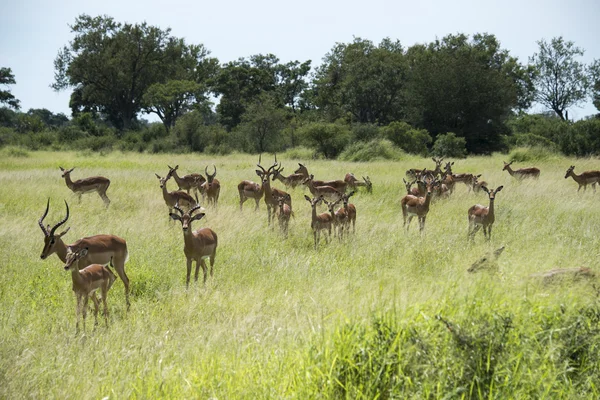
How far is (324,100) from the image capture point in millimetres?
42656

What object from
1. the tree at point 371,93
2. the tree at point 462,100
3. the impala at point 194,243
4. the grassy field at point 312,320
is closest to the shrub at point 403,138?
the tree at point 462,100

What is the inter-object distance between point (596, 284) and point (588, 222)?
5.22 metres

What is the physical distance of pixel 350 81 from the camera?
1550 inches

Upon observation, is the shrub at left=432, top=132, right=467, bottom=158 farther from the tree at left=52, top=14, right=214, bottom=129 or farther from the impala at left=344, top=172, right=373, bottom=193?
the tree at left=52, top=14, right=214, bottom=129

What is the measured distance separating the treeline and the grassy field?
16960 millimetres

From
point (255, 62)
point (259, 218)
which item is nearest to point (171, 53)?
point (255, 62)

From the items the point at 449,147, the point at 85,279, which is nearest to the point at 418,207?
the point at 85,279

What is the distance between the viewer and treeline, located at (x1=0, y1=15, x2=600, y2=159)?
29812 millimetres

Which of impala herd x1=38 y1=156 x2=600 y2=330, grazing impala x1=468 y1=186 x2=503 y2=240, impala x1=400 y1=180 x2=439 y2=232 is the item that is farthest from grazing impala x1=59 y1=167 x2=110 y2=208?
grazing impala x1=468 y1=186 x2=503 y2=240

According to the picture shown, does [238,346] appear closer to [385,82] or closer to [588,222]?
[588,222]

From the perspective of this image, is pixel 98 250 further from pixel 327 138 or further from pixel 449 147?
pixel 449 147

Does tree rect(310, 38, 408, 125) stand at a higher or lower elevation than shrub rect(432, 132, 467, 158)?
higher

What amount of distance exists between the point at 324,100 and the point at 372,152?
1854 cm

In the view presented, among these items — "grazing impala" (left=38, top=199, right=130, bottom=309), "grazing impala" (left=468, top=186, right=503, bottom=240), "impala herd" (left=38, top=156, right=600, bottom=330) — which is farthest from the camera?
"grazing impala" (left=468, top=186, right=503, bottom=240)
